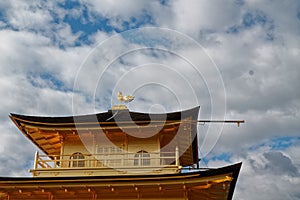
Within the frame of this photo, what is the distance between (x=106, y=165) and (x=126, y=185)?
295cm

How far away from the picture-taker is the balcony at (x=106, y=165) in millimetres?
18109

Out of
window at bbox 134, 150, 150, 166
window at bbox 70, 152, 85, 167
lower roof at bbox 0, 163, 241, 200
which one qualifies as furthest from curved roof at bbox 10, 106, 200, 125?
lower roof at bbox 0, 163, 241, 200

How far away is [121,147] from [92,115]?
2.39 metres

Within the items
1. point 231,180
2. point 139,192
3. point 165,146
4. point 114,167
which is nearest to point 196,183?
point 231,180

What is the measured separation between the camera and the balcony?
59.4 feet

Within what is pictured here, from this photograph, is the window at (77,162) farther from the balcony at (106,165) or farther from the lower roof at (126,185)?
the lower roof at (126,185)

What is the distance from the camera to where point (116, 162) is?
19562 millimetres

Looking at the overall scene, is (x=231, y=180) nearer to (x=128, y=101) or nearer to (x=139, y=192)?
(x=139, y=192)

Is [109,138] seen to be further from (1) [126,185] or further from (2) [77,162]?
(1) [126,185]

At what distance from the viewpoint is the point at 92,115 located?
2084cm

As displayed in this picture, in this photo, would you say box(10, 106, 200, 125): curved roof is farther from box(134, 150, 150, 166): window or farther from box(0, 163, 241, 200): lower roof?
box(0, 163, 241, 200): lower roof

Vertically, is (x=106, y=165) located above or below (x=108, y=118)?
below

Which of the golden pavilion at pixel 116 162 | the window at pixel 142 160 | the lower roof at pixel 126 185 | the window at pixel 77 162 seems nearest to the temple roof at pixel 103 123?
the golden pavilion at pixel 116 162

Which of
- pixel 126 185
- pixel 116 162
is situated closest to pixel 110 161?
pixel 116 162
